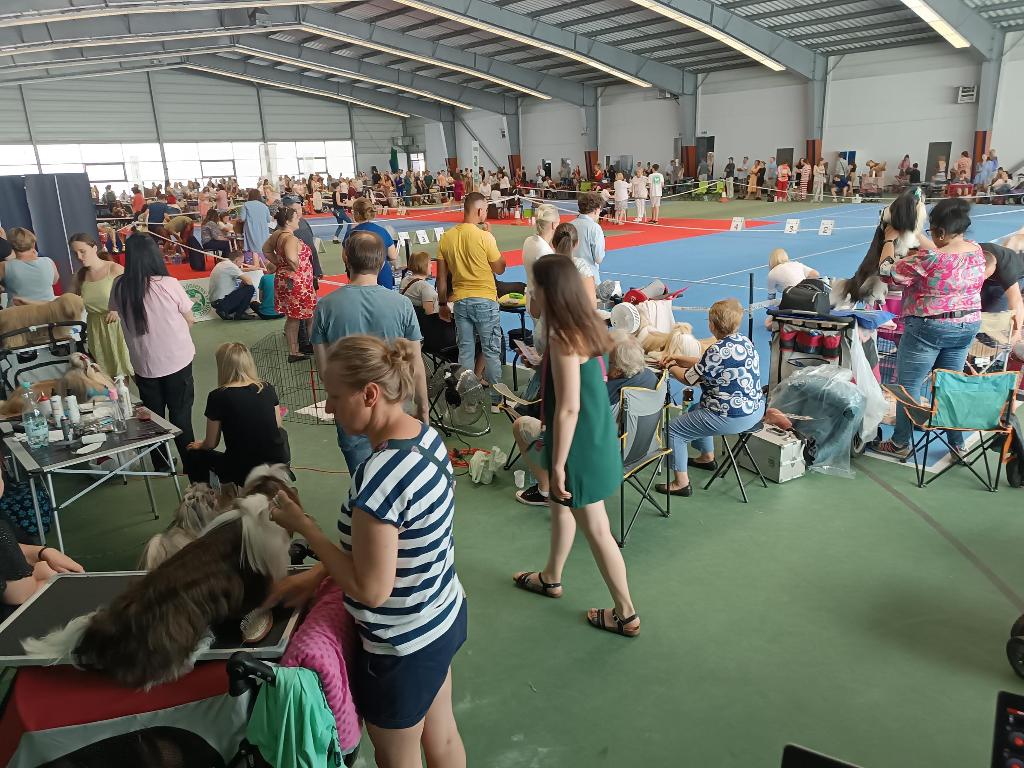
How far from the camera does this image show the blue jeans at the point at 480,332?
534 centimetres

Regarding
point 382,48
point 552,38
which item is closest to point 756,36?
point 552,38

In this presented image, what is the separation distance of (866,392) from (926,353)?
16.6 inches

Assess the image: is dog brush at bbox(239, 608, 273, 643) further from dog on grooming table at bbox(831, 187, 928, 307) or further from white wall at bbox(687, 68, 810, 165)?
white wall at bbox(687, 68, 810, 165)

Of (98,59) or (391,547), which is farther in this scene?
(98,59)

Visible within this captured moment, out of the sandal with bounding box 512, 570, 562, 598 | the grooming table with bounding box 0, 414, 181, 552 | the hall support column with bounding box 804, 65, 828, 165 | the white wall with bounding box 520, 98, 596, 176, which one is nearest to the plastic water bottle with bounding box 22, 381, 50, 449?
the grooming table with bounding box 0, 414, 181, 552

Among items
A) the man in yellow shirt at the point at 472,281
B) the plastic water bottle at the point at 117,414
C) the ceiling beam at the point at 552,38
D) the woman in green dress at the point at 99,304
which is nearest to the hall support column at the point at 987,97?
the ceiling beam at the point at 552,38

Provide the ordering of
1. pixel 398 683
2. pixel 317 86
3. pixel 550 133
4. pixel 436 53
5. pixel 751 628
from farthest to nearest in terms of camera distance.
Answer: pixel 550 133 < pixel 317 86 < pixel 436 53 < pixel 751 628 < pixel 398 683

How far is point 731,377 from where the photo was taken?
13.2 feet

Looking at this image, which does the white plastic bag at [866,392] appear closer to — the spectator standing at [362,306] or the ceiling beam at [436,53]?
the spectator standing at [362,306]

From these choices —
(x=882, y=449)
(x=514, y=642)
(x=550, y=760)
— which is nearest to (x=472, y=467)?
(x=514, y=642)

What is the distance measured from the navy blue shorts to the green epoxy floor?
85cm

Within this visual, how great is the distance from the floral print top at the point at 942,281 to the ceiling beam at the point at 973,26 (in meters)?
16.1

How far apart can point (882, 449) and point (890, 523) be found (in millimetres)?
1024

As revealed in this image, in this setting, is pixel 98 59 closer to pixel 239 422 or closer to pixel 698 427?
pixel 239 422
